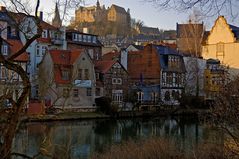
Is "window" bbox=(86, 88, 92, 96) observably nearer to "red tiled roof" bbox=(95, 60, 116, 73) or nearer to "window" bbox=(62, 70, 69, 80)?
"window" bbox=(62, 70, 69, 80)

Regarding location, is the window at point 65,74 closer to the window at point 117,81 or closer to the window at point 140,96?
the window at point 117,81

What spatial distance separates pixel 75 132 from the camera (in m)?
24.5

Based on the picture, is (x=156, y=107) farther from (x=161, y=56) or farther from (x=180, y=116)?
(x=161, y=56)

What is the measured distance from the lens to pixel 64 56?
3734cm

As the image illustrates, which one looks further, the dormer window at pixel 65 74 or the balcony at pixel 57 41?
the balcony at pixel 57 41

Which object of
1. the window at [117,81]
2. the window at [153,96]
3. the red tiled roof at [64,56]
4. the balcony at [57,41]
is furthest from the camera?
the window at [153,96]

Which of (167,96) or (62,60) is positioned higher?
(62,60)

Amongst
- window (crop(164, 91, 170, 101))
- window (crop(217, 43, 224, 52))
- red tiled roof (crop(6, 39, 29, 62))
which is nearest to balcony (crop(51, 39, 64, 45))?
red tiled roof (crop(6, 39, 29, 62))

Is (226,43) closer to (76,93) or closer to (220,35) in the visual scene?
(220,35)

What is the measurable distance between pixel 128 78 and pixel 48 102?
1336cm

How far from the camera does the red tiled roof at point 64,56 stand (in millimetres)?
36594

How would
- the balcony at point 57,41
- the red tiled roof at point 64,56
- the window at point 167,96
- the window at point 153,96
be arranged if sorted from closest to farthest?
the red tiled roof at point 64,56 < the balcony at point 57,41 < the window at point 153,96 < the window at point 167,96

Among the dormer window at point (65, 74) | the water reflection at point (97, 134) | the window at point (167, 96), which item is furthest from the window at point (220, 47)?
the dormer window at point (65, 74)

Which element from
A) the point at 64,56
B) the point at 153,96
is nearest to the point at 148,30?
the point at 153,96
